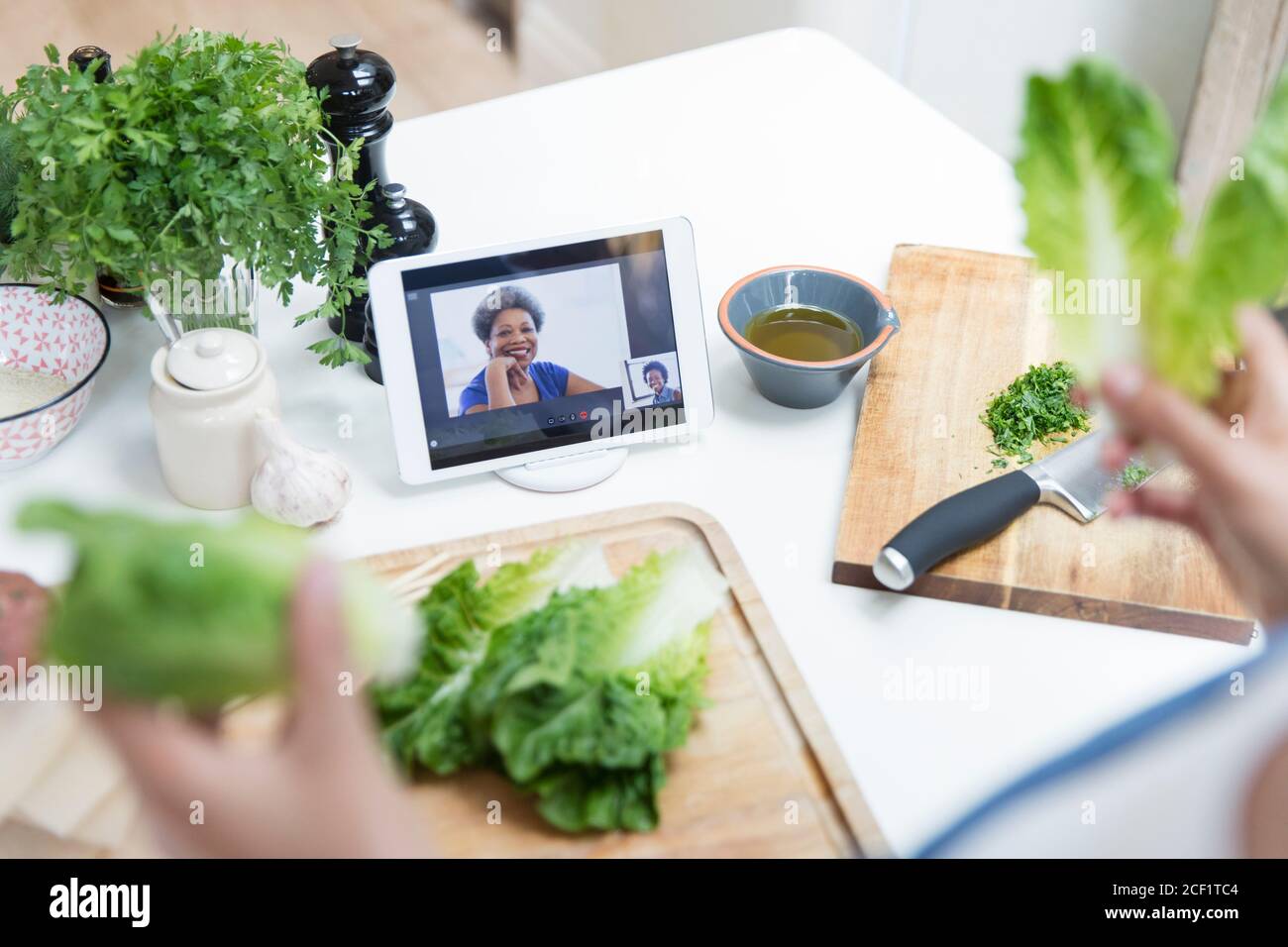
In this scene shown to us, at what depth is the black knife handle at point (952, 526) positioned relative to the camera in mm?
1054

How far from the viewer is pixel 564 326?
1166mm

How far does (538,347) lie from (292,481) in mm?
275

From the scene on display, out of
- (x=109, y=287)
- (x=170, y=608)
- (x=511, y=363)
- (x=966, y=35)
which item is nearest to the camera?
(x=170, y=608)

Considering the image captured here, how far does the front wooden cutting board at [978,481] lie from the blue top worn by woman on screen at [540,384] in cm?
31

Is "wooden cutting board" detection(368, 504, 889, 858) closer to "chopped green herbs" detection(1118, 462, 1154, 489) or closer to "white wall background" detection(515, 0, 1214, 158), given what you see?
"chopped green herbs" detection(1118, 462, 1154, 489)

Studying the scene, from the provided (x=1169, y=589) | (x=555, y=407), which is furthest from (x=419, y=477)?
(x=1169, y=589)

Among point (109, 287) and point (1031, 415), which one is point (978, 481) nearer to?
point (1031, 415)

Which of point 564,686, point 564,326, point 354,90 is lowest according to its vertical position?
point 564,686

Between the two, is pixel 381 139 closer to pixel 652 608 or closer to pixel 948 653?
pixel 652 608

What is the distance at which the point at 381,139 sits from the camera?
1.25 meters

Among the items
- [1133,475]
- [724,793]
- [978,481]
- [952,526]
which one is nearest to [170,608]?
[724,793]

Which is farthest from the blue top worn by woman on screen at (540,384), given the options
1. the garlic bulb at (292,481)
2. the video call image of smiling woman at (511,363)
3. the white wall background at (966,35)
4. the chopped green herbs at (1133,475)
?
the white wall background at (966,35)
